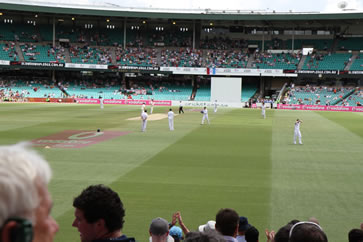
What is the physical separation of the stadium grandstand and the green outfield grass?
50.6 metres

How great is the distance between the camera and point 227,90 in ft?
239

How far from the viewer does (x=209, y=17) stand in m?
80.5

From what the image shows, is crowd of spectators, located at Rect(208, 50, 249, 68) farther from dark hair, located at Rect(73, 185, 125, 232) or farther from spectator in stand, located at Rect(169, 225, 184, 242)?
dark hair, located at Rect(73, 185, 125, 232)

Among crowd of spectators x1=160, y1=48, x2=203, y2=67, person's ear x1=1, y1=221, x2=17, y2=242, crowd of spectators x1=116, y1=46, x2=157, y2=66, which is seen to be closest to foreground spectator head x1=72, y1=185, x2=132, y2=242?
person's ear x1=1, y1=221, x2=17, y2=242

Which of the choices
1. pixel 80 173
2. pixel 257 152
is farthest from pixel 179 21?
pixel 80 173

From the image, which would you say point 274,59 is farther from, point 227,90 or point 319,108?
point 319,108

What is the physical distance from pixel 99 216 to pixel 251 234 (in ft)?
10.8

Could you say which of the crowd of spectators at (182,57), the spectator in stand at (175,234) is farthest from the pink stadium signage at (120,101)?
the spectator in stand at (175,234)

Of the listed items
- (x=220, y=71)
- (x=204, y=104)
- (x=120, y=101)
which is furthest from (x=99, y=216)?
(x=220, y=71)

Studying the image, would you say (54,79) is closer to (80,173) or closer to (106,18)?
(106,18)

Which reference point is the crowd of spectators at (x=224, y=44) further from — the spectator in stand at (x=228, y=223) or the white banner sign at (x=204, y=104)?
the spectator in stand at (x=228, y=223)

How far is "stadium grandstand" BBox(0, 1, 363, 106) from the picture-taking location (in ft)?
254

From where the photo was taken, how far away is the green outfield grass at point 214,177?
1075cm

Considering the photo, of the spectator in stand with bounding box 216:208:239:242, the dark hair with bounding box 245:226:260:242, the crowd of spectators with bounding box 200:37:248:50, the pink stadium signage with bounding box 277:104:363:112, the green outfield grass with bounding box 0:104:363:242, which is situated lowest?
the green outfield grass with bounding box 0:104:363:242
